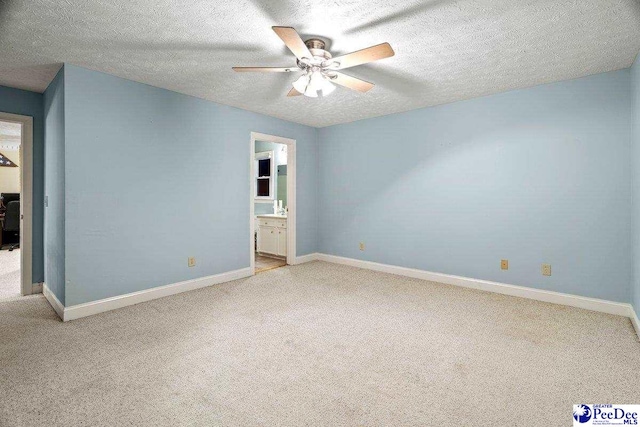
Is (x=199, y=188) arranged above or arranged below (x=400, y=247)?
above

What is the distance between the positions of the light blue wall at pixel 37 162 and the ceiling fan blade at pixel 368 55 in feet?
11.7

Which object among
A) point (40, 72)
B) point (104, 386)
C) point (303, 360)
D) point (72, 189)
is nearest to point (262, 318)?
point (303, 360)

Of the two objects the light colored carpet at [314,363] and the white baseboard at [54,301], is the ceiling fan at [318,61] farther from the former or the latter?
the white baseboard at [54,301]

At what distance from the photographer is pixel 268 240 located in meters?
5.70

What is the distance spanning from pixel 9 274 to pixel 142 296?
280cm

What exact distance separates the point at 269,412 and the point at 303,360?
1.77 feet

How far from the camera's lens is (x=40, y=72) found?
296cm

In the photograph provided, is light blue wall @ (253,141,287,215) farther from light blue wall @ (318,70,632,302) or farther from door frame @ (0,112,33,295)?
door frame @ (0,112,33,295)

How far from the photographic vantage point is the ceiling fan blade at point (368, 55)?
200cm

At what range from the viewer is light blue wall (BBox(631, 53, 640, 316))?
103 inches

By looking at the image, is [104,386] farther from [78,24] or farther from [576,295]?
[576,295]

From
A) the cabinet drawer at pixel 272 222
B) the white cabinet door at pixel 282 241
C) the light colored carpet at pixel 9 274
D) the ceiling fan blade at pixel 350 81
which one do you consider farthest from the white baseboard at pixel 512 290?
the light colored carpet at pixel 9 274

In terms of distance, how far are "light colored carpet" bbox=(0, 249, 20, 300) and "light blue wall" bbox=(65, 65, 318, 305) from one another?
60.5 inches

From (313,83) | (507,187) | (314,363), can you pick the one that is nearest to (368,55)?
(313,83)
